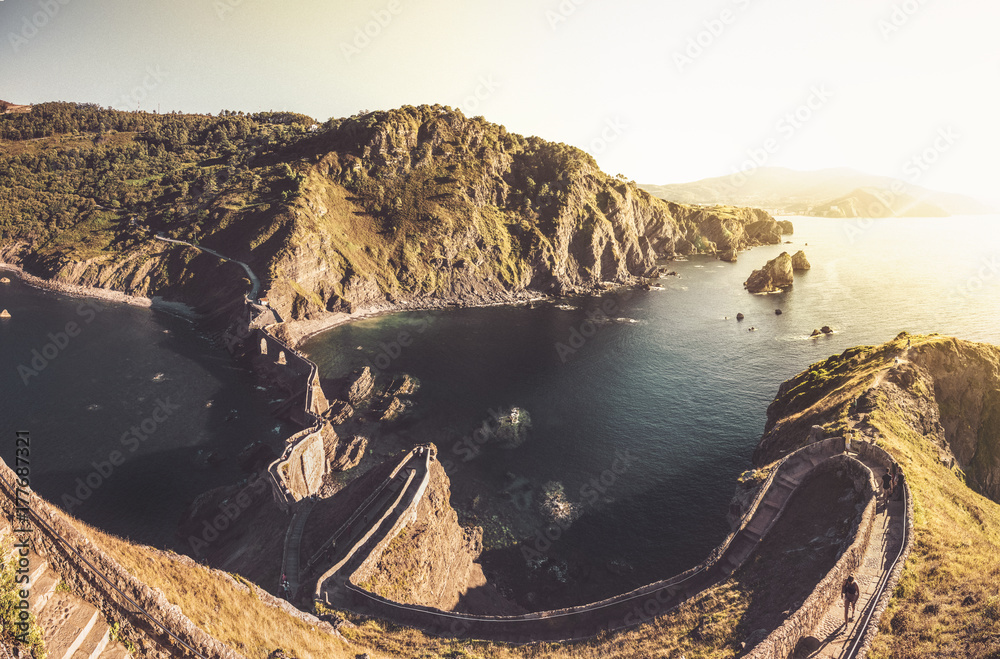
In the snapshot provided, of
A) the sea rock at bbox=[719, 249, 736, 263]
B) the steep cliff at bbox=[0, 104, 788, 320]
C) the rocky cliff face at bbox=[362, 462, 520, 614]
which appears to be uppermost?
the steep cliff at bbox=[0, 104, 788, 320]

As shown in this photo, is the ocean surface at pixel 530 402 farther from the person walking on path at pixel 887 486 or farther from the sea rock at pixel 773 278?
the person walking on path at pixel 887 486

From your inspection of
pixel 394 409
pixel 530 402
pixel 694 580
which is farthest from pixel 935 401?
pixel 394 409

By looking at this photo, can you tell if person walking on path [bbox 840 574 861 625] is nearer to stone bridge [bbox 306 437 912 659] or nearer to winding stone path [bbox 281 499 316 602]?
stone bridge [bbox 306 437 912 659]

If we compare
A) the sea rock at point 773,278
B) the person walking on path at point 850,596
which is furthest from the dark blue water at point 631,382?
the person walking on path at point 850,596

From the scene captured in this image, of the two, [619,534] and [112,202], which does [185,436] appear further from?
[112,202]

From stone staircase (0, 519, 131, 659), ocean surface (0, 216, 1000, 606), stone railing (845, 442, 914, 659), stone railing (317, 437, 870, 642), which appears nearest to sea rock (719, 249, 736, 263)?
ocean surface (0, 216, 1000, 606)

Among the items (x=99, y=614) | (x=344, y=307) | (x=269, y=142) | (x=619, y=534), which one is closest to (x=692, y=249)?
(x=344, y=307)

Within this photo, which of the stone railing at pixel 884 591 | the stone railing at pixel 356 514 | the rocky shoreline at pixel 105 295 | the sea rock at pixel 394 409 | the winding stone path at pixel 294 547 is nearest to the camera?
the stone railing at pixel 884 591
